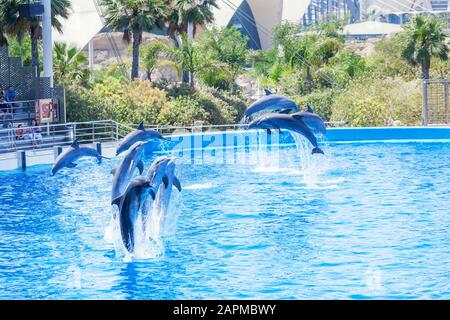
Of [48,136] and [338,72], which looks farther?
[338,72]

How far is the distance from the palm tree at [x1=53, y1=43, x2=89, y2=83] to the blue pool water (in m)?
12.2

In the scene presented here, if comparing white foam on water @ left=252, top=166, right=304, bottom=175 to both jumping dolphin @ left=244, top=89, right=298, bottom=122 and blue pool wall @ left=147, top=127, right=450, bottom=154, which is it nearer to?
jumping dolphin @ left=244, top=89, right=298, bottom=122

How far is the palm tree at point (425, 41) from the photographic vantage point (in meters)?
35.1

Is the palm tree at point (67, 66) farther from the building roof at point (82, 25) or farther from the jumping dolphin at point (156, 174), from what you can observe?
the building roof at point (82, 25)

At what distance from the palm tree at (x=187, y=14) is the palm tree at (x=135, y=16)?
2808 millimetres

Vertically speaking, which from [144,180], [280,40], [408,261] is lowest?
[408,261]

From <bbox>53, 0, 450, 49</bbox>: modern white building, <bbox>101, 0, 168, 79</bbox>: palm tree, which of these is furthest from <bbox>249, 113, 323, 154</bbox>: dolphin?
<bbox>53, 0, 450, 49</bbox>: modern white building

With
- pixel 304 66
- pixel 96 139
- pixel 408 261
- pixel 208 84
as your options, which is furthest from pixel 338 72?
pixel 408 261

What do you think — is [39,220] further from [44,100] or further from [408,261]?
[44,100]

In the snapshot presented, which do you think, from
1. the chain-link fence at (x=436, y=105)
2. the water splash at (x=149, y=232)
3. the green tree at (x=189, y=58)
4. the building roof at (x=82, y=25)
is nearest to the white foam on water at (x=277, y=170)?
the water splash at (x=149, y=232)

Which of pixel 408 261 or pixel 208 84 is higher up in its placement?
pixel 208 84

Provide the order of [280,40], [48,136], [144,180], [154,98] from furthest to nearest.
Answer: [280,40] < [154,98] < [48,136] < [144,180]

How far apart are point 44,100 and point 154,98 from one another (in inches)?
219
